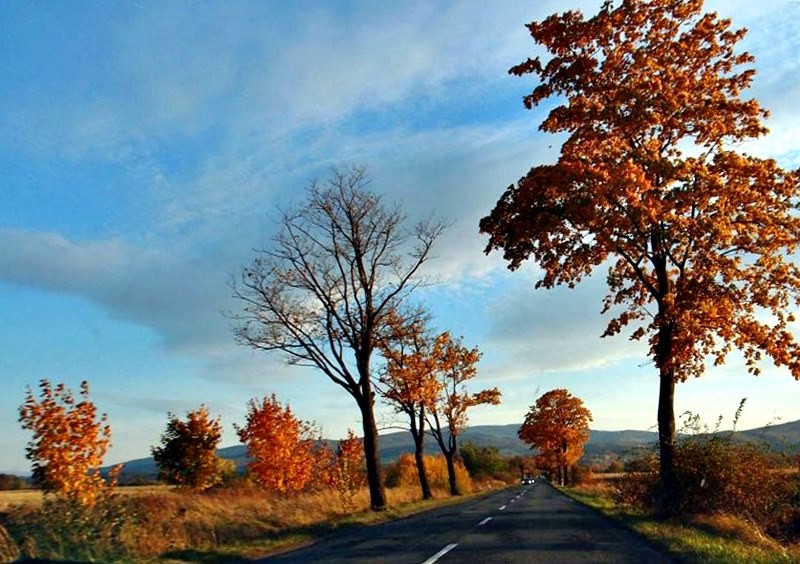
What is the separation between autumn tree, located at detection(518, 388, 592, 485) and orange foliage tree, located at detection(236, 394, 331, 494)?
5578 centimetres

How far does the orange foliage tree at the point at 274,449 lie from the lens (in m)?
38.7

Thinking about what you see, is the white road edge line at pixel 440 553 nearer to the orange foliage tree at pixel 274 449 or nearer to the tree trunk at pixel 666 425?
the tree trunk at pixel 666 425

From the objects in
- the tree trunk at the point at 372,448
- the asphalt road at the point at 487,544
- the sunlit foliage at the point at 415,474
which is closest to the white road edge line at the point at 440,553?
the asphalt road at the point at 487,544

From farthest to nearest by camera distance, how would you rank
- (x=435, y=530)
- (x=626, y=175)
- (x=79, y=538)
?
(x=435, y=530), (x=626, y=175), (x=79, y=538)

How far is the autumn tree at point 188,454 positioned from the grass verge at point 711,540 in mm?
19737

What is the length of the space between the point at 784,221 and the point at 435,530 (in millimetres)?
11280

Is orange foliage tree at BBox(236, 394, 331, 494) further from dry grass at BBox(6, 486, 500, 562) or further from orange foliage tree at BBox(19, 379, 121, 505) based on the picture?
orange foliage tree at BBox(19, 379, 121, 505)

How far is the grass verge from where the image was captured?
1133cm

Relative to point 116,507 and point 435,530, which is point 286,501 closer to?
point 435,530

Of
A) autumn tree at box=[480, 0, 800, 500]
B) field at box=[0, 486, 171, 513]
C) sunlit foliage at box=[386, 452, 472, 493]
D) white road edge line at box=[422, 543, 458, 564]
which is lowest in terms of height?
sunlit foliage at box=[386, 452, 472, 493]

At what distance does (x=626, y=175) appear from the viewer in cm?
1633

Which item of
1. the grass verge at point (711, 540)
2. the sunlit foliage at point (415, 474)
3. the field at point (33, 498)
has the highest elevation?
the field at point (33, 498)

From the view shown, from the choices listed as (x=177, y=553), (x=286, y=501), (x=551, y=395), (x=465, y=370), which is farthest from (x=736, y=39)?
(x=551, y=395)

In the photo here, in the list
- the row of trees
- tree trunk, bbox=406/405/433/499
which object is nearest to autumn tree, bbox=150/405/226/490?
the row of trees
